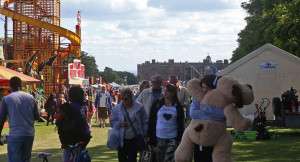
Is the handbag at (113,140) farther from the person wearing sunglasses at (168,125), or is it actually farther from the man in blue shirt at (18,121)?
the man in blue shirt at (18,121)

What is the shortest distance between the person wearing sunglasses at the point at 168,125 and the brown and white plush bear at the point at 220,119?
226cm

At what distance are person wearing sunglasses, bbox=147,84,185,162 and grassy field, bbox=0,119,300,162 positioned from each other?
4700 mm

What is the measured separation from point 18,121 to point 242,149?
9094 millimetres

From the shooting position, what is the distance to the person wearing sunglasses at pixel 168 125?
9727mm

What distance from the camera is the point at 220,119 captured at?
7.30m

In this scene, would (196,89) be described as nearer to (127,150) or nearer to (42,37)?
(127,150)

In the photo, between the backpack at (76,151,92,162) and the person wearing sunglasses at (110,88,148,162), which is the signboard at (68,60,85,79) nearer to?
the person wearing sunglasses at (110,88,148,162)

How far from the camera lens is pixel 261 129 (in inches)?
808

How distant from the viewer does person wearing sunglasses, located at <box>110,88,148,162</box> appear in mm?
9953

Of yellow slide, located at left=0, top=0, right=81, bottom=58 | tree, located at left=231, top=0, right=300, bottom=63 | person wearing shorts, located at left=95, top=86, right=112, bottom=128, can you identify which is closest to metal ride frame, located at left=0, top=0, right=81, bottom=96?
yellow slide, located at left=0, top=0, right=81, bottom=58

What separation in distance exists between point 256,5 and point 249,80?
46.2 m

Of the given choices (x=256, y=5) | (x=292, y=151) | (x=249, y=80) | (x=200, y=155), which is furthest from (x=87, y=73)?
(x=200, y=155)

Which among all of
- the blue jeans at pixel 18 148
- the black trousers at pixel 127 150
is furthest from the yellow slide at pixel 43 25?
the blue jeans at pixel 18 148

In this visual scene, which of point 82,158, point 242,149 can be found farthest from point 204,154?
point 242,149
